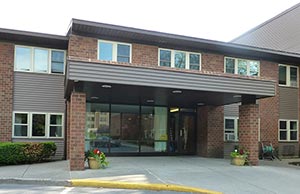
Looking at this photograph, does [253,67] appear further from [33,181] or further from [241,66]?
[33,181]

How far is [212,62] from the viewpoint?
18.1 metres

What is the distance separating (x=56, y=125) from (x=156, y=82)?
23.6 feet

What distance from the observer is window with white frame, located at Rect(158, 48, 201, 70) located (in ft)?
55.9

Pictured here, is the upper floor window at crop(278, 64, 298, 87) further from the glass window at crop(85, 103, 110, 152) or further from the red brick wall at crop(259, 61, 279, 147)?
the glass window at crop(85, 103, 110, 152)

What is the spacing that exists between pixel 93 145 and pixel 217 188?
30.3 feet

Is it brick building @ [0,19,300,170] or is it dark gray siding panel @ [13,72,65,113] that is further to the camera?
dark gray siding panel @ [13,72,65,113]

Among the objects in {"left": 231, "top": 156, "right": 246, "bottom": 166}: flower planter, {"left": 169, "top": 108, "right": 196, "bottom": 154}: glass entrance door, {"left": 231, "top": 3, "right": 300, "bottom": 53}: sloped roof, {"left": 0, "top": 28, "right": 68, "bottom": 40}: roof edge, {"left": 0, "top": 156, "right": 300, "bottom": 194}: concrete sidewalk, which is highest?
{"left": 231, "top": 3, "right": 300, "bottom": 53}: sloped roof

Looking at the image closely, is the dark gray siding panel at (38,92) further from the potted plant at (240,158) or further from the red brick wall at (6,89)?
the potted plant at (240,158)

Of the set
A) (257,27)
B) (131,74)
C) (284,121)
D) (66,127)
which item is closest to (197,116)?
(284,121)

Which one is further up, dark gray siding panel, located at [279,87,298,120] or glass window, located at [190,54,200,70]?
glass window, located at [190,54,200,70]

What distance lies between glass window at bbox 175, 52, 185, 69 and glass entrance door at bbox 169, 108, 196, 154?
10.0ft

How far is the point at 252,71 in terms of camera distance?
63.9 feet

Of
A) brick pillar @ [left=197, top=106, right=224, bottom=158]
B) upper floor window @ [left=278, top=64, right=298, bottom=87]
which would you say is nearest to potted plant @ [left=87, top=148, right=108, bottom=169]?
brick pillar @ [left=197, top=106, right=224, bottom=158]

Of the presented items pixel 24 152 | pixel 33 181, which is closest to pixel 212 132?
pixel 24 152
